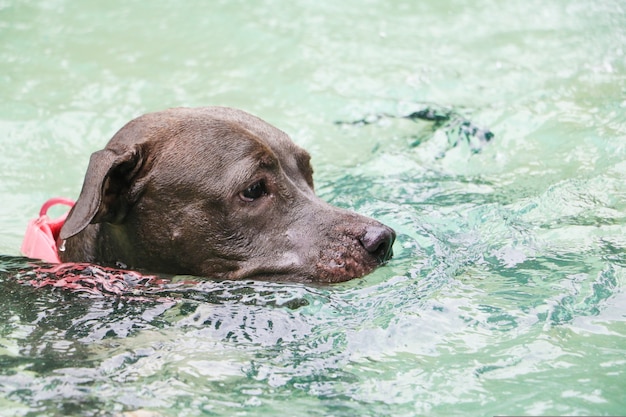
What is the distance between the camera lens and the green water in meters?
4.11

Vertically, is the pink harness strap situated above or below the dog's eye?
below

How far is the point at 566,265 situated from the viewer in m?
5.34

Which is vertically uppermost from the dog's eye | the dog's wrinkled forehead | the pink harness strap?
the dog's wrinkled forehead

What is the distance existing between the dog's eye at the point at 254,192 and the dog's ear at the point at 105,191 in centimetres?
59

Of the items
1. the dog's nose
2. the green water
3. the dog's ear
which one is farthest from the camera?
the dog's nose

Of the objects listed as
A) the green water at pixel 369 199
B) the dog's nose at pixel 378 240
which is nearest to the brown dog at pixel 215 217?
the dog's nose at pixel 378 240

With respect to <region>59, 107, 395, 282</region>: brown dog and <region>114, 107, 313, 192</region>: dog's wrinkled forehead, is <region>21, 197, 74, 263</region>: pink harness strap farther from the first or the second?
<region>114, 107, 313, 192</region>: dog's wrinkled forehead

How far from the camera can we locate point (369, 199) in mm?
6832

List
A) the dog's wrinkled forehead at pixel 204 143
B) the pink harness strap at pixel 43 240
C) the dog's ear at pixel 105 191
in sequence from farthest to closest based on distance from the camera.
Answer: the pink harness strap at pixel 43 240
the dog's wrinkled forehead at pixel 204 143
the dog's ear at pixel 105 191

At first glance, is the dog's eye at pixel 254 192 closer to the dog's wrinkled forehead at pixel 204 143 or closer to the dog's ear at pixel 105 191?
the dog's wrinkled forehead at pixel 204 143

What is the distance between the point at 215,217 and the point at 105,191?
60cm

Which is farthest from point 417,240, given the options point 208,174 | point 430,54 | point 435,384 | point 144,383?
point 430,54

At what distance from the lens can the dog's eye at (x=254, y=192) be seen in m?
5.27

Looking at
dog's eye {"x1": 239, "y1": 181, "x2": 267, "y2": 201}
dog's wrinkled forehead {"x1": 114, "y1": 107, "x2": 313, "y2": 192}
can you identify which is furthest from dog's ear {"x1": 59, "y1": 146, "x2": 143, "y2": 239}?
dog's eye {"x1": 239, "y1": 181, "x2": 267, "y2": 201}
